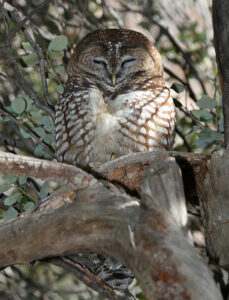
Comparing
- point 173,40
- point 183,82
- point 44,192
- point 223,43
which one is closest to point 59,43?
point 44,192

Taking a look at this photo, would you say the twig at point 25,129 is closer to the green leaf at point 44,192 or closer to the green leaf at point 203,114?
the green leaf at point 44,192

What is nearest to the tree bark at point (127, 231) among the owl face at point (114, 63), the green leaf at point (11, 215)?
the green leaf at point (11, 215)

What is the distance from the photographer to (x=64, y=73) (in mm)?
4203

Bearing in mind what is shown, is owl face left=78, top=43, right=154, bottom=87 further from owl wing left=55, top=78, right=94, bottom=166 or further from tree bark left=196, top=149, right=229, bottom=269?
tree bark left=196, top=149, right=229, bottom=269

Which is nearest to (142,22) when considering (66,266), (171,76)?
(171,76)

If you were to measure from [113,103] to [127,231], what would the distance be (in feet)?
4.55

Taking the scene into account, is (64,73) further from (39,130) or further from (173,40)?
(173,40)

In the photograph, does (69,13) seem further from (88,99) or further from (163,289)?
(163,289)

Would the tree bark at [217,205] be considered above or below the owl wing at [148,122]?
below

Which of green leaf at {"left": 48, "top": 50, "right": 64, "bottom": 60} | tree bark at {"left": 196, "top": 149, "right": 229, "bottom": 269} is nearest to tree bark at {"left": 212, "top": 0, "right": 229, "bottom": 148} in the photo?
tree bark at {"left": 196, "top": 149, "right": 229, "bottom": 269}

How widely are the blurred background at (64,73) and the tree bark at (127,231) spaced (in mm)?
1274

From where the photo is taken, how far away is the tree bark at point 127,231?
4.98 feet

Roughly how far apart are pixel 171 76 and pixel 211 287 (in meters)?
3.52

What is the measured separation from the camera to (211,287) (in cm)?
148
